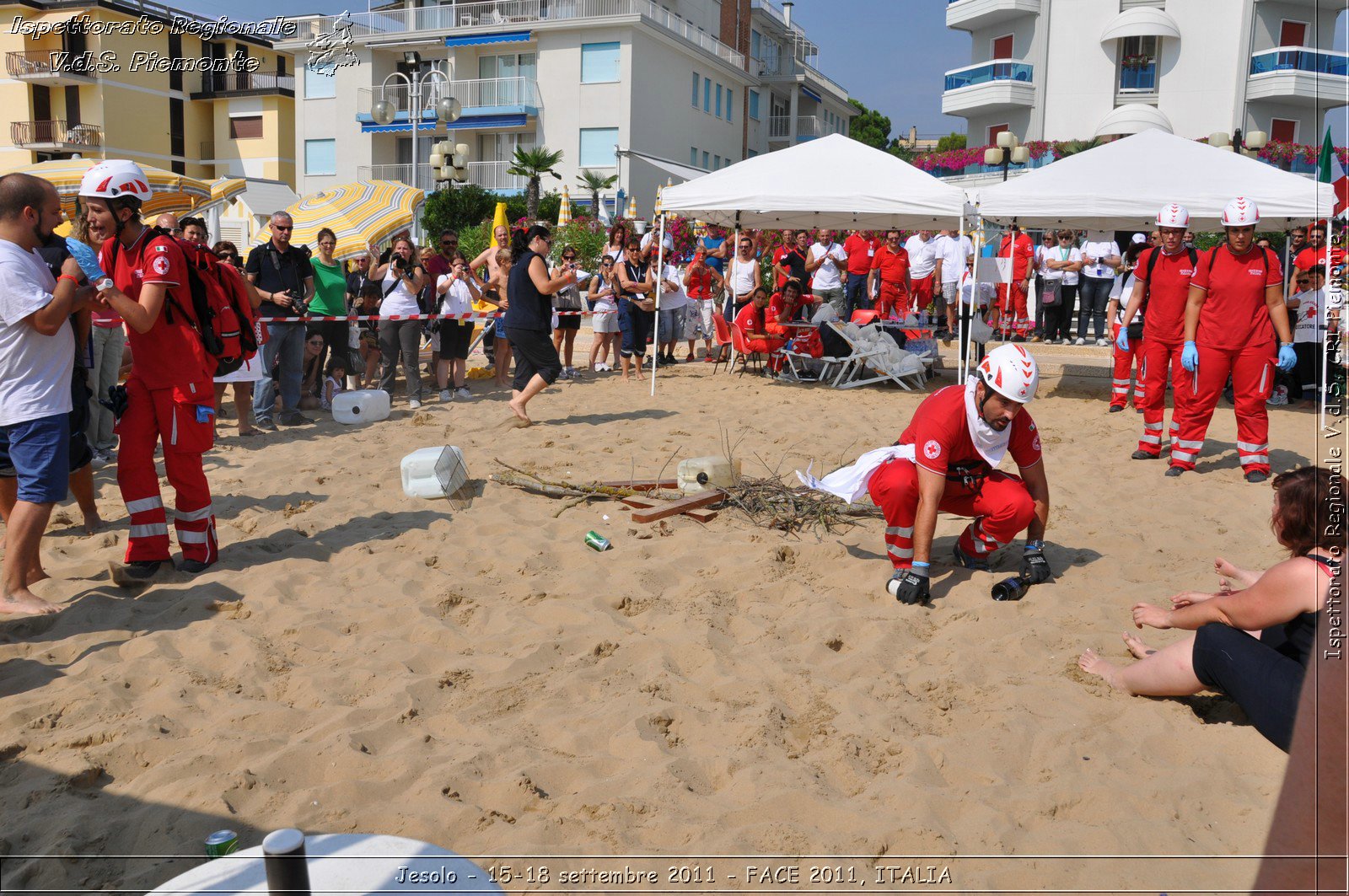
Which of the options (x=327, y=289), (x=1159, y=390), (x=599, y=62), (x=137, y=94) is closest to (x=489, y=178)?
(x=599, y=62)

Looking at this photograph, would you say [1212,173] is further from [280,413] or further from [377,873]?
[377,873]

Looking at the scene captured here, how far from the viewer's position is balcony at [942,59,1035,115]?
112 feet

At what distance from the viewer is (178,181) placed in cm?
1383

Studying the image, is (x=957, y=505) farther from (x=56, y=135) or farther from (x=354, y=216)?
(x=56, y=135)

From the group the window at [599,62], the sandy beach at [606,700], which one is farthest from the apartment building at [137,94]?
the sandy beach at [606,700]

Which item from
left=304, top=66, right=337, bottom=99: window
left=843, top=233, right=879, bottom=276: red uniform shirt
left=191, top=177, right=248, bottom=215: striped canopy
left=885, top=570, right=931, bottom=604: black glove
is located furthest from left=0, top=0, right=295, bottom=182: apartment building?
left=885, top=570, right=931, bottom=604: black glove

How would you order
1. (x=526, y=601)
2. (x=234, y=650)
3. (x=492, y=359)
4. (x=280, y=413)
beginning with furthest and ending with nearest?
(x=492, y=359) < (x=280, y=413) < (x=526, y=601) < (x=234, y=650)

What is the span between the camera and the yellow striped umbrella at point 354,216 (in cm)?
1146

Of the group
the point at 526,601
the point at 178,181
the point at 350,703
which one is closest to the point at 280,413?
the point at 526,601

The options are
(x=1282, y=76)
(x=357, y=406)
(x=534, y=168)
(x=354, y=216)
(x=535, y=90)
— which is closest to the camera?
(x=357, y=406)

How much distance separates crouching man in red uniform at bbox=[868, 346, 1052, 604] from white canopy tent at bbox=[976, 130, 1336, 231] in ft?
22.4

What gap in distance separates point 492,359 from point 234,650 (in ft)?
29.9

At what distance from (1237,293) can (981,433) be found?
389 centimetres

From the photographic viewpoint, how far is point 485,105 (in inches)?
1473
